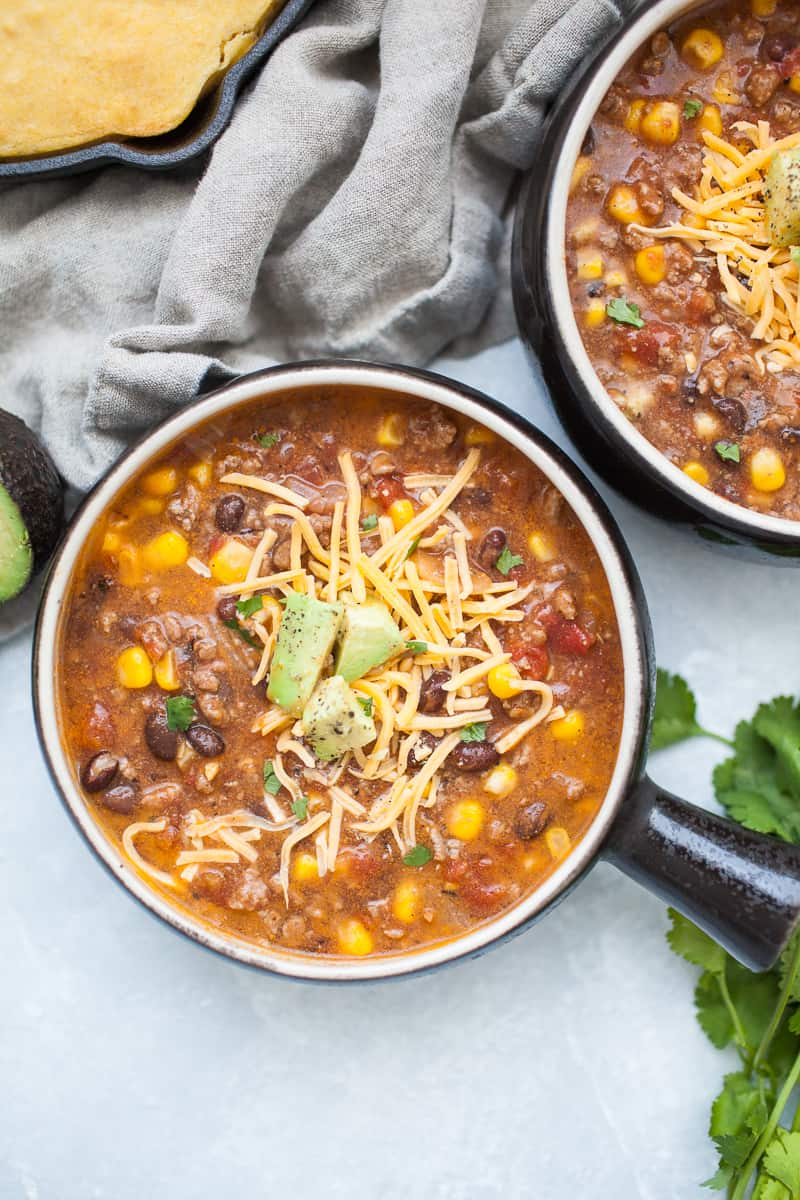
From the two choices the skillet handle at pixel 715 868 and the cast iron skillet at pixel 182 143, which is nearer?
the skillet handle at pixel 715 868

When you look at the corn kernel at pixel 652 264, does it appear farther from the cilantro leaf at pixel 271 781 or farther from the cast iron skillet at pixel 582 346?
the cilantro leaf at pixel 271 781

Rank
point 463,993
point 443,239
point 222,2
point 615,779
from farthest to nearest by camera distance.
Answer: point 463,993 → point 443,239 → point 222,2 → point 615,779

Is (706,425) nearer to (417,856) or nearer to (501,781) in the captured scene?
(501,781)

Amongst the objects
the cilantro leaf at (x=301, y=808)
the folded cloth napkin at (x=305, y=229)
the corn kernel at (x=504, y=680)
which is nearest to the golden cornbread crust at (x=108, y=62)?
the folded cloth napkin at (x=305, y=229)

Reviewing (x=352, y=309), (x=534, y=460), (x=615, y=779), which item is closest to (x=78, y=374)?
(x=352, y=309)

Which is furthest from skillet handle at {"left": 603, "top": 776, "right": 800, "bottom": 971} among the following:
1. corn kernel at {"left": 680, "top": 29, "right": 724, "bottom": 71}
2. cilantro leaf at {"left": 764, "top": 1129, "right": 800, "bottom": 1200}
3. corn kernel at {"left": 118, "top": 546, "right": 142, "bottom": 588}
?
corn kernel at {"left": 680, "top": 29, "right": 724, "bottom": 71}

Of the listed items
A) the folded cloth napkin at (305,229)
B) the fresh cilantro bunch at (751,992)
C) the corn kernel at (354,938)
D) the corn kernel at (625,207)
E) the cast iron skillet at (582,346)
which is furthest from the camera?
the fresh cilantro bunch at (751,992)

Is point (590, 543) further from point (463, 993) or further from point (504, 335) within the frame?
point (463, 993)
